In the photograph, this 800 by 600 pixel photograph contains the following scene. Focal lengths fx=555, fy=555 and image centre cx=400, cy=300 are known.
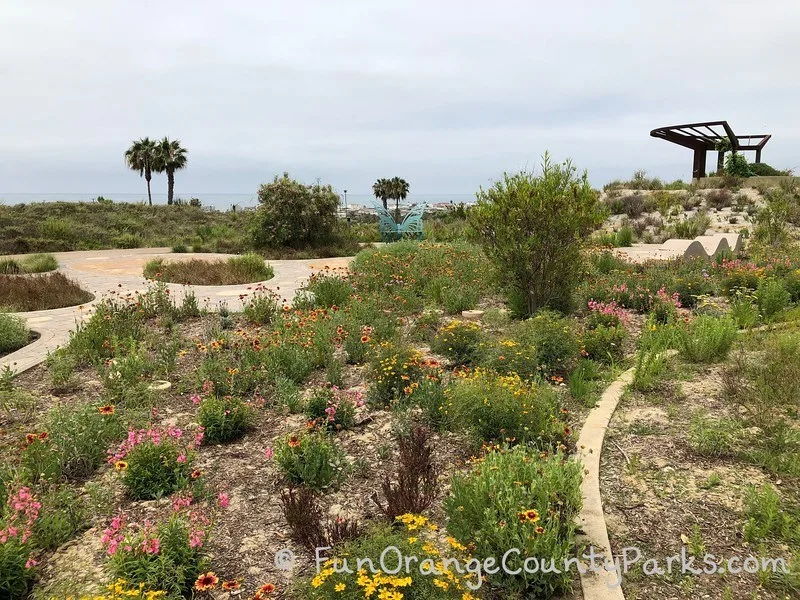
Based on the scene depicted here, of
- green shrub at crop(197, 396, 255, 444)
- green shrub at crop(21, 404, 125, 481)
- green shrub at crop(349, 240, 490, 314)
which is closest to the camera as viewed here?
green shrub at crop(21, 404, 125, 481)

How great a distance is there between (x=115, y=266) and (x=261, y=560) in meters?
14.7

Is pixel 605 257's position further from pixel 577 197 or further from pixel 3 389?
pixel 3 389

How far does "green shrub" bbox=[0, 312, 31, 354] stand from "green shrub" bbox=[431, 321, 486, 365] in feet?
17.1

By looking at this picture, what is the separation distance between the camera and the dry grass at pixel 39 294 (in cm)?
928

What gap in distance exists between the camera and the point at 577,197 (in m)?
7.02

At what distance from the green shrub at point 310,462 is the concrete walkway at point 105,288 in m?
3.73

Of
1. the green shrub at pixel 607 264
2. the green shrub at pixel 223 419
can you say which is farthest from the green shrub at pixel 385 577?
the green shrub at pixel 607 264

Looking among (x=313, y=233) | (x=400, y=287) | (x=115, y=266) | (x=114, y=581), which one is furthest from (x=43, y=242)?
(x=114, y=581)

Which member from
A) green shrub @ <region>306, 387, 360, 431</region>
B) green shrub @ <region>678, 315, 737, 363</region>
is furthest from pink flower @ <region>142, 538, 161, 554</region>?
green shrub @ <region>678, 315, 737, 363</region>

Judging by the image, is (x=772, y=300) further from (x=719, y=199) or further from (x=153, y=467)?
(x=719, y=199)

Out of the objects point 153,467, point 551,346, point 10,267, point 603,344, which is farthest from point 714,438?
point 10,267

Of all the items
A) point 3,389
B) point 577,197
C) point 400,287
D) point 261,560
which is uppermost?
point 577,197

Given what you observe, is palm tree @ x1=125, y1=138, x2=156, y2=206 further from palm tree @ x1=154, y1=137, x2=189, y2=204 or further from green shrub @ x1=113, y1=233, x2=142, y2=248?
green shrub @ x1=113, y1=233, x2=142, y2=248
